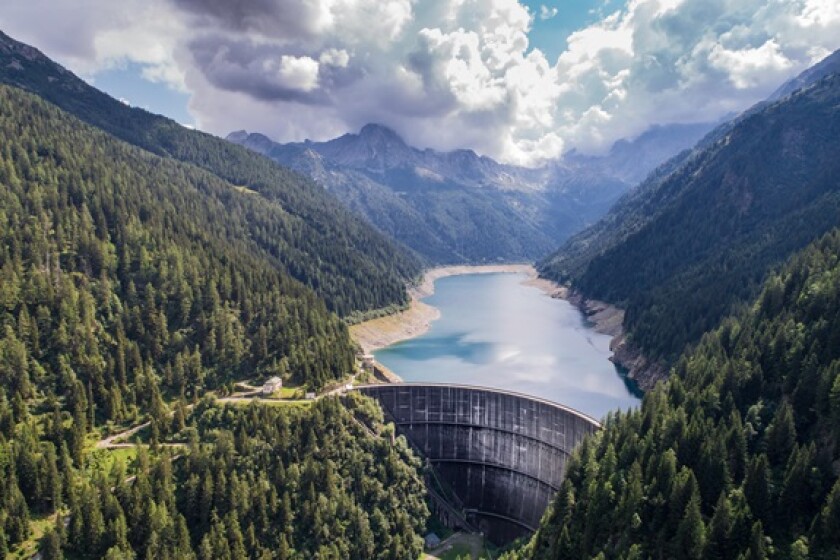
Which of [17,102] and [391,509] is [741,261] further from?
[17,102]

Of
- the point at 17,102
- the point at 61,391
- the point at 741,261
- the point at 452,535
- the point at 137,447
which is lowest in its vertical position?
the point at 452,535

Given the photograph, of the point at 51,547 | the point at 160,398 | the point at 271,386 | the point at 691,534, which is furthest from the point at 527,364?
the point at 51,547

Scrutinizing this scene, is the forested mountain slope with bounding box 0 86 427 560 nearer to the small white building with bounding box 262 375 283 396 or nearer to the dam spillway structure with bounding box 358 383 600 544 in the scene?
the small white building with bounding box 262 375 283 396

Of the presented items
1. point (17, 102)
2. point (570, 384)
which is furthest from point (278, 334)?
point (17, 102)

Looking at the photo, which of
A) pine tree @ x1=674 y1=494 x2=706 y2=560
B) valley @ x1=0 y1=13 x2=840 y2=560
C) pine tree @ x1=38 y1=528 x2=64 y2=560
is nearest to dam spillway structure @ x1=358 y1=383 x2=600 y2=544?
valley @ x1=0 y1=13 x2=840 y2=560

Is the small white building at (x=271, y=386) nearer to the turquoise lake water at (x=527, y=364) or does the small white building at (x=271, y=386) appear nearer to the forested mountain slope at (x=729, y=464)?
the turquoise lake water at (x=527, y=364)

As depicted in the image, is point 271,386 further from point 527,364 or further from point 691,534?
point 527,364
